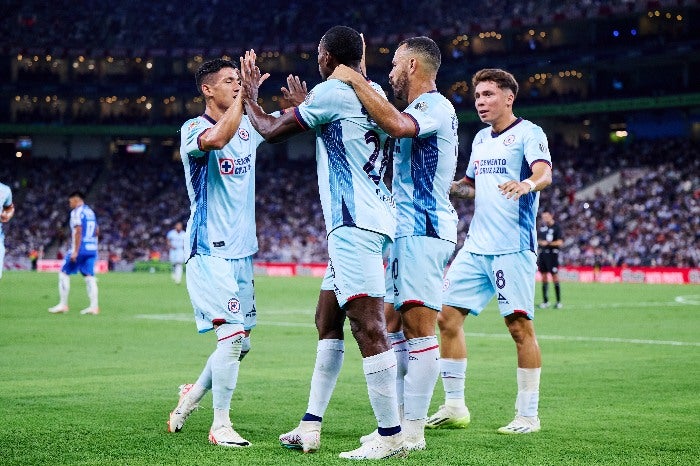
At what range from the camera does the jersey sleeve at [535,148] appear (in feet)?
26.6

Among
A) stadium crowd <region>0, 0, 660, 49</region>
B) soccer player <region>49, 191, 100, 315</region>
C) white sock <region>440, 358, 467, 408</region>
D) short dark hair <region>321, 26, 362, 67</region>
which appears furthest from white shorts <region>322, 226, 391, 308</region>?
stadium crowd <region>0, 0, 660, 49</region>

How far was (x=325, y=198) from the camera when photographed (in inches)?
263

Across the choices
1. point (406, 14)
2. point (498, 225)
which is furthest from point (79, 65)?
point (498, 225)

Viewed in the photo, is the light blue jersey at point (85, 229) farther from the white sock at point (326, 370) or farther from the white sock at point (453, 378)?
the white sock at point (326, 370)

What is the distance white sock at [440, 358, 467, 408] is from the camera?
26.7ft

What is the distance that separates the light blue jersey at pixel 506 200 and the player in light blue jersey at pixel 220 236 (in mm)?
1997

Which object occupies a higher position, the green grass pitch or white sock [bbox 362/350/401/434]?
white sock [bbox 362/350/401/434]

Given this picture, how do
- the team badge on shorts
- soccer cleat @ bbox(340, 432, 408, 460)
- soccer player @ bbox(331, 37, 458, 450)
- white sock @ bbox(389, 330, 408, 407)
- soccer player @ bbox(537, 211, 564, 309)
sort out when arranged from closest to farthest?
soccer cleat @ bbox(340, 432, 408, 460) → soccer player @ bbox(331, 37, 458, 450) → the team badge on shorts → white sock @ bbox(389, 330, 408, 407) → soccer player @ bbox(537, 211, 564, 309)

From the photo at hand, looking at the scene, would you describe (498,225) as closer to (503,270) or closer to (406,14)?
(503,270)

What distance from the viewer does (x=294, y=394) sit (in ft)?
31.9

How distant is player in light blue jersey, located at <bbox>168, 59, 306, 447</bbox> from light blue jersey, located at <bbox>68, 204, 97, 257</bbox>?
13.7m

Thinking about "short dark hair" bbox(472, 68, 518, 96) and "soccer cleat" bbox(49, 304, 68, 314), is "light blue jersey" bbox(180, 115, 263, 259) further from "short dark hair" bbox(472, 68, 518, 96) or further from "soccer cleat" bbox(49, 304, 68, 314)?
"soccer cleat" bbox(49, 304, 68, 314)

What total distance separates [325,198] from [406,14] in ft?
222

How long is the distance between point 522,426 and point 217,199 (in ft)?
9.38
